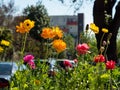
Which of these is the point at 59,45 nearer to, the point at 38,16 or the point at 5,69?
Result: the point at 5,69

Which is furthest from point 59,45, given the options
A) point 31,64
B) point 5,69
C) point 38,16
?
point 38,16

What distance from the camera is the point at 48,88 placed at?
17.1 ft

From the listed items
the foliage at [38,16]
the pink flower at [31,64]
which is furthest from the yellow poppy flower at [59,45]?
the foliage at [38,16]

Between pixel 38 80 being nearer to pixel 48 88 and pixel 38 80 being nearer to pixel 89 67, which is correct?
pixel 48 88

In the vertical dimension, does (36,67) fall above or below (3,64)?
above

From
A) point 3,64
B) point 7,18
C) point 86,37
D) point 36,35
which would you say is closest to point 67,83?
point 86,37

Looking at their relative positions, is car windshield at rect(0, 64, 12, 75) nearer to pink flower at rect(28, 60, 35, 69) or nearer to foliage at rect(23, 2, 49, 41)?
pink flower at rect(28, 60, 35, 69)

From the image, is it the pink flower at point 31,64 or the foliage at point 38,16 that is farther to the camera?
the foliage at point 38,16

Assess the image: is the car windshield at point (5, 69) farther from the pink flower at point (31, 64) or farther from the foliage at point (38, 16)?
the foliage at point (38, 16)

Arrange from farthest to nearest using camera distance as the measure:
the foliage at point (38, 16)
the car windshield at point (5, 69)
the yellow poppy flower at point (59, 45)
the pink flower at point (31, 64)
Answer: the foliage at point (38, 16) → the car windshield at point (5, 69) → the pink flower at point (31, 64) → the yellow poppy flower at point (59, 45)

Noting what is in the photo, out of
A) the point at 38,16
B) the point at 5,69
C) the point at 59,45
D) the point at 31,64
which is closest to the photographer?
the point at 59,45

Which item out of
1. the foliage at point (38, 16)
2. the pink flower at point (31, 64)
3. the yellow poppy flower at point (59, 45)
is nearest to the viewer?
the yellow poppy flower at point (59, 45)

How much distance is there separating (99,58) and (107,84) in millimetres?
365

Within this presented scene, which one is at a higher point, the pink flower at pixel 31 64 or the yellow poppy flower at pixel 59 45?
the yellow poppy flower at pixel 59 45
